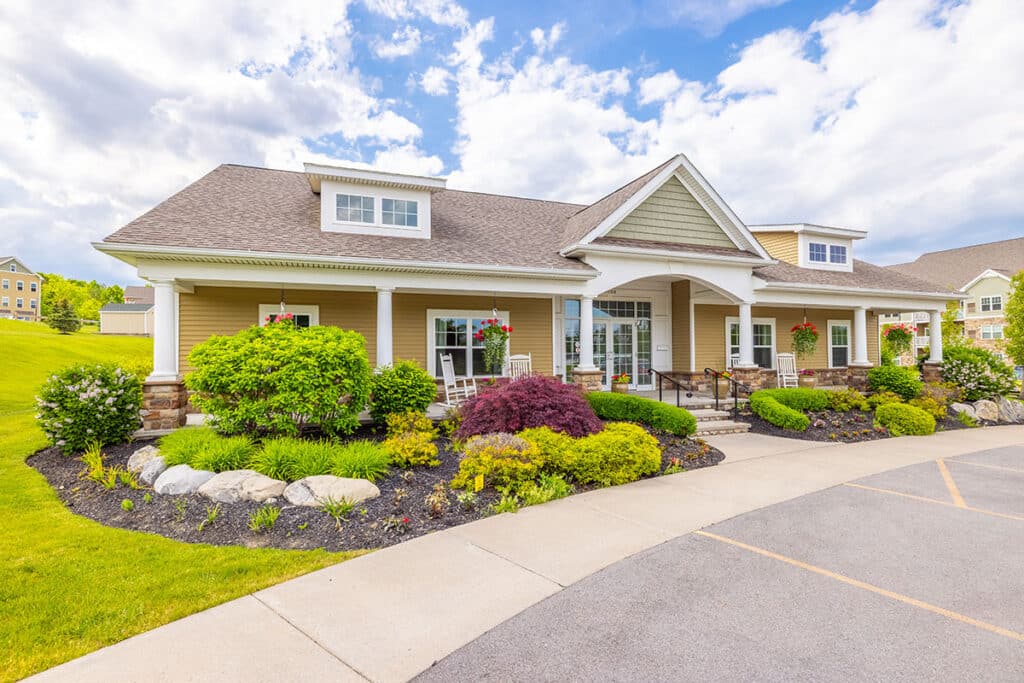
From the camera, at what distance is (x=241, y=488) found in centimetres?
554

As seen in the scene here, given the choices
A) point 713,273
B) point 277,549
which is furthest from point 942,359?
point 277,549

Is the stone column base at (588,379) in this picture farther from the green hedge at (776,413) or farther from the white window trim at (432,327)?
the green hedge at (776,413)

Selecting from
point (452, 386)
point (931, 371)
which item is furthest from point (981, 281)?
point (452, 386)

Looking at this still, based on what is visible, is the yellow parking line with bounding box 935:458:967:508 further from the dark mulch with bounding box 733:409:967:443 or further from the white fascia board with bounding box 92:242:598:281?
the white fascia board with bounding box 92:242:598:281

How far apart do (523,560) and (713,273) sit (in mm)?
10841

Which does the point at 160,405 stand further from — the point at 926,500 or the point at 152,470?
the point at 926,500

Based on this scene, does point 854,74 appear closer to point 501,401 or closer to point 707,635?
point 501,401

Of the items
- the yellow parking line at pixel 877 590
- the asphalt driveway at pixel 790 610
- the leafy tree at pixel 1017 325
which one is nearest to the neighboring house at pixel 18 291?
the asphalt driveway at pixel 790 610

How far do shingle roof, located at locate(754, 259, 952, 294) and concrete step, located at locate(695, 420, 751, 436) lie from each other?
5.03m

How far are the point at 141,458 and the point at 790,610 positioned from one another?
8.01m

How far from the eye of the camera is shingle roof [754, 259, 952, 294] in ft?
46.6

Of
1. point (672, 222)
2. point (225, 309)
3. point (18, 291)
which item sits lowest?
point (225, 309)

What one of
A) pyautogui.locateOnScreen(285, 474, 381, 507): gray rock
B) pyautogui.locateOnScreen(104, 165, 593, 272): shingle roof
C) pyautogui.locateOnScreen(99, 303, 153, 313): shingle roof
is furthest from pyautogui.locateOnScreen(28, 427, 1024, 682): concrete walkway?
pyautogui.locateOnScreen(99, 303, 153, 313): shingle roof

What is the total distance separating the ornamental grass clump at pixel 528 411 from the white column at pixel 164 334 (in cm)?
573
